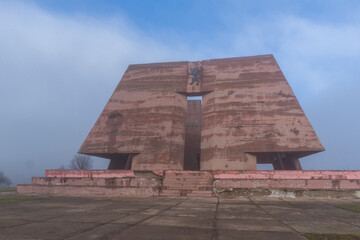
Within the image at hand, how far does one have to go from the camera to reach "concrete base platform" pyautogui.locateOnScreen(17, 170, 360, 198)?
1143 centimetres

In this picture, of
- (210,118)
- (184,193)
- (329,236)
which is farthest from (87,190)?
(329,236)

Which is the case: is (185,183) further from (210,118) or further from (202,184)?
(210,118)

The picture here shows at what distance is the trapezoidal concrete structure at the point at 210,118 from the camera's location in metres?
14.5

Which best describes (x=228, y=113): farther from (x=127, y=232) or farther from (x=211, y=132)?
(x=127, y=232)

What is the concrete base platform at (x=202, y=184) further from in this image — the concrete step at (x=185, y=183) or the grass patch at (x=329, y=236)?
the grass patch at (x=329, y=236)

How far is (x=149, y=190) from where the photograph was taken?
12055mm

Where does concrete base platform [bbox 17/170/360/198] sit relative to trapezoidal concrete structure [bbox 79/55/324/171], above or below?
below

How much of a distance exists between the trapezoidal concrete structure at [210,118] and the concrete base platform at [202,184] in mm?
1833

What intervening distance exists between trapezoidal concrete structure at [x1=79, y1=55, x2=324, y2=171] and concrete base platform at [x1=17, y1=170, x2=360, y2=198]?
1833 millimetres

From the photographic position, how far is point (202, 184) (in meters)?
12.5

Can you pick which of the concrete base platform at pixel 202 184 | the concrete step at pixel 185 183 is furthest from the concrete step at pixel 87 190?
the concrete step at pixel 185 183

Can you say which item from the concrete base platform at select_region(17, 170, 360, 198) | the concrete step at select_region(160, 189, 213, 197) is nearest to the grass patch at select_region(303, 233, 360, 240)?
the concrete base platform at select_region(17, 170, 360, 198)

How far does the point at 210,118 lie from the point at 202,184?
5.02m

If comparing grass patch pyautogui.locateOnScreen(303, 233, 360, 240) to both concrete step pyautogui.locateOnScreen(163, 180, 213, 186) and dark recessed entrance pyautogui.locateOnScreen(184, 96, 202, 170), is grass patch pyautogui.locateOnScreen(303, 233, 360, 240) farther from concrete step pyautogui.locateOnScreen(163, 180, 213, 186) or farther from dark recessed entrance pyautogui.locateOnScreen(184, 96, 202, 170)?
dark recessed entrance pyautogui.locateOnScreen(184, 96, 202, 170)
